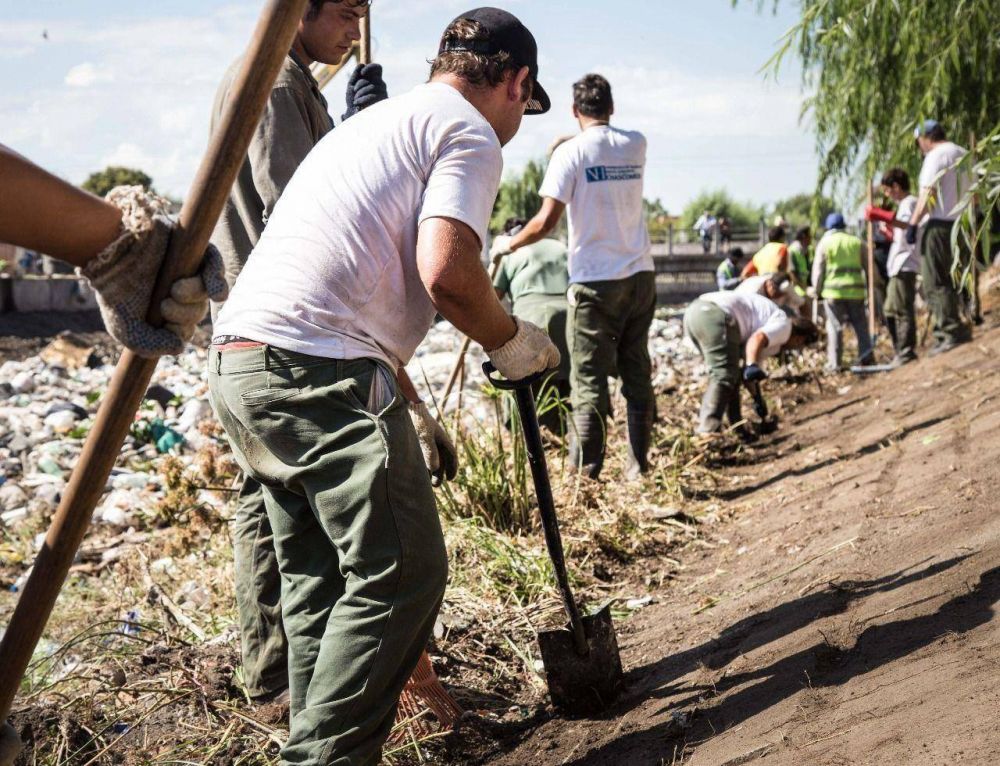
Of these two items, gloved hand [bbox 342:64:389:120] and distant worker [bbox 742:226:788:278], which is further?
distant worker [bbox 742:226:788:278]

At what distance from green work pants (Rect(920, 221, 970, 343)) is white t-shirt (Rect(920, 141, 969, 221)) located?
0.44 feet

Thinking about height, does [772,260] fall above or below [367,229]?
below

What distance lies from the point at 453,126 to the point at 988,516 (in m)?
2.27

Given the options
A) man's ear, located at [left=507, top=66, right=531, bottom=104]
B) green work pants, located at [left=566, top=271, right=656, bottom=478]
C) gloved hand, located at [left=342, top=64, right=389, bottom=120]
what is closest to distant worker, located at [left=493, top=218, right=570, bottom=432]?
green work pants, located at [left=566, top=271, right=656, bottom=478]

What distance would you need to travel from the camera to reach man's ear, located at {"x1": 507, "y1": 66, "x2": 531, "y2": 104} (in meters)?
2.56

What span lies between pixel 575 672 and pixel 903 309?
7.16m

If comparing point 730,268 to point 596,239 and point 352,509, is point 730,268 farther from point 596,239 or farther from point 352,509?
point 352,509

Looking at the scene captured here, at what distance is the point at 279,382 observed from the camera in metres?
2.19

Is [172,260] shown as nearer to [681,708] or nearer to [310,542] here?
[310,542]

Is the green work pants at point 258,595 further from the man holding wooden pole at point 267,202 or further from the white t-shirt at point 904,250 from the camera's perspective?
the white t-shirt at point 904,250

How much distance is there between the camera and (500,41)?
98.3 inches

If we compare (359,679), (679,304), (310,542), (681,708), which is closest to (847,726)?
(681,708)

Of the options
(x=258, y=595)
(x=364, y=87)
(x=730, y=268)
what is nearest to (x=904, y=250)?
(x=730, y=268)

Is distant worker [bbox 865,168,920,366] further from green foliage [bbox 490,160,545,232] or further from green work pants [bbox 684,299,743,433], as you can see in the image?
green foliage [bbox 490,160,545,232]
